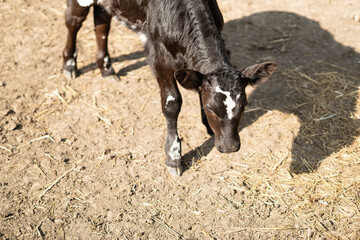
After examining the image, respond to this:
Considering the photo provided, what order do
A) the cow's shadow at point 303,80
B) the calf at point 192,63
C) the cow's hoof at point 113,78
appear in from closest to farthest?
the calf at point 192,63, the cow's shadow at point 303,80, the cow's hoof at point 113,78

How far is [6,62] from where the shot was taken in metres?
6.71

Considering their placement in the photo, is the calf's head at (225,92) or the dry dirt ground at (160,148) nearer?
the calf's head at (225,92)

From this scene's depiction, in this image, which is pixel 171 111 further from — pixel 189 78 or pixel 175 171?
pixel 189 78

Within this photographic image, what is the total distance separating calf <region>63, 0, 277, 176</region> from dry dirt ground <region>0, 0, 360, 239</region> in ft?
2.14

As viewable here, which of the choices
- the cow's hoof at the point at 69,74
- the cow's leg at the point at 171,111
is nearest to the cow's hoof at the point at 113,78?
the cow's hoof at the point at 69,74

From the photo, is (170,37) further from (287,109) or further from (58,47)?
(58,47)

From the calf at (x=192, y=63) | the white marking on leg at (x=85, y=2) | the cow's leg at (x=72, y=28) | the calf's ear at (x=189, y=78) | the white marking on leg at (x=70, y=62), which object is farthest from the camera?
the white marking on leg at (x=70, y=62)

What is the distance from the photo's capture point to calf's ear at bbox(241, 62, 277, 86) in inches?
165

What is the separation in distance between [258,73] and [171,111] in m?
1.29

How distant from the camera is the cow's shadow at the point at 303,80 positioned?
5.54 meters

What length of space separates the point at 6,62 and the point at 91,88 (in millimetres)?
1674

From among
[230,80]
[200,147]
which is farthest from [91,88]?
[230,80]

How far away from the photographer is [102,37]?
640 cm

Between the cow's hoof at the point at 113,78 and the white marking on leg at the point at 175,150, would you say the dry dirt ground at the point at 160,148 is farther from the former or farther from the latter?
the white marking on leg at the point at 175,150
